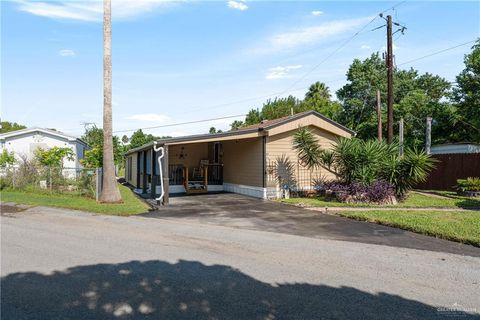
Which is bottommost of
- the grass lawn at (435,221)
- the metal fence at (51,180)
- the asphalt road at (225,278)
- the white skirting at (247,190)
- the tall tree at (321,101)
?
the asphalt road at (225,278)

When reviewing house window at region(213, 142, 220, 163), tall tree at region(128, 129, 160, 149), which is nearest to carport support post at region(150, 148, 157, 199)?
house window at region(213, 142, 220, 163)

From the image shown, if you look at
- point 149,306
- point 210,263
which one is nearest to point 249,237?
point 210,263

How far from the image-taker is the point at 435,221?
9641mm

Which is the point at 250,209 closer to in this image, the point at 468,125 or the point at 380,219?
the point at 380,219

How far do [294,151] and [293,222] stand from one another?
22.8ft

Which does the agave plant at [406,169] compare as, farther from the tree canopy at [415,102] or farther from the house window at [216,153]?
the tree canopy at [415,102]

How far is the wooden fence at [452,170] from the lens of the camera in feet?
59.8

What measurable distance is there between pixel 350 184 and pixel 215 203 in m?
5.19

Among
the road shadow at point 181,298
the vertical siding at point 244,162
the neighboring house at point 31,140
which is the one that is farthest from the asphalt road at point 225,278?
the neighboring house at point 31,140

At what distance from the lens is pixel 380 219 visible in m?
10.1

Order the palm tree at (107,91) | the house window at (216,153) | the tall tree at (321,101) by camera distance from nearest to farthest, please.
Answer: the palm tree at (107,91) → the house window at (216,153) → the tall tree at (321,101)

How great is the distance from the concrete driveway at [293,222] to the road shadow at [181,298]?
11.6ft

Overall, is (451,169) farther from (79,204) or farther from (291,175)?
(79,204)

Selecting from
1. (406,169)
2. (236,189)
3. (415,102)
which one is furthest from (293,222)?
(415,102)
